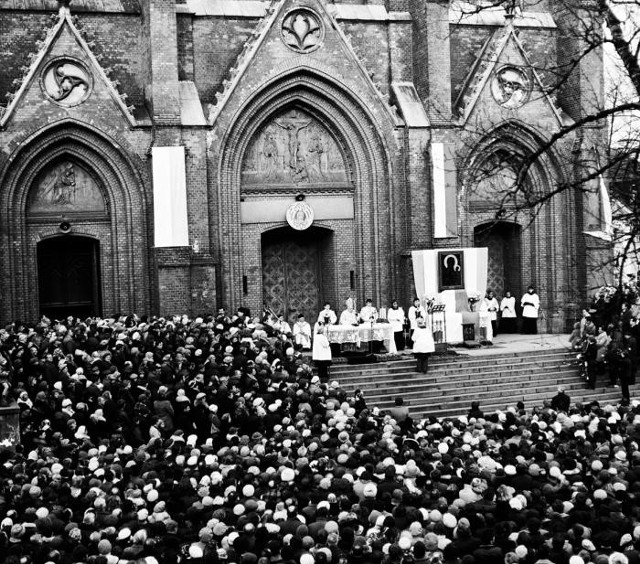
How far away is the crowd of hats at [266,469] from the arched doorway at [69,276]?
6574mm

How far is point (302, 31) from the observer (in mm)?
30328

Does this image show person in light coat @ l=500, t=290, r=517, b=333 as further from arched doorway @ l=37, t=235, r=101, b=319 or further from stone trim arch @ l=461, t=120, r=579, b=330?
arched doorway @ l=37, t=235, r=101, b=319

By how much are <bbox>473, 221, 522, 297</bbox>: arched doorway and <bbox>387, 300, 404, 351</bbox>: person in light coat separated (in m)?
6.70

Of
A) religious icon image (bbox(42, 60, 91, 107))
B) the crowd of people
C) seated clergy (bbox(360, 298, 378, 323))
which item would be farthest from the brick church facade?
the crowd of people

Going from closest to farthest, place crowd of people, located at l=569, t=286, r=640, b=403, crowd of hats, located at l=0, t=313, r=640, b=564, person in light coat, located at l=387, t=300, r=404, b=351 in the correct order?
crowd of hats, located at l=0, t=313, r=640, b=564 < crowd of people, located at l=569, t=286, r=640, b=403 < person in light coat, located at l=387, t=300, r=404, b=351

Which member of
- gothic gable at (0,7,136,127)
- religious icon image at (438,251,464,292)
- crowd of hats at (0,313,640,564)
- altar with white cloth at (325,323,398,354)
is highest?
gothic gable at (0,7,136,127)

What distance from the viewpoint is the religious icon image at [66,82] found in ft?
92.9

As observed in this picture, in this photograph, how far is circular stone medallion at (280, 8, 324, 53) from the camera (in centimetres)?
3022

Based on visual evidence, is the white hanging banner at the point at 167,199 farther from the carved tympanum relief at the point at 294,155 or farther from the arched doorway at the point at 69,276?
the carved tympanum relief at the point at 294,155

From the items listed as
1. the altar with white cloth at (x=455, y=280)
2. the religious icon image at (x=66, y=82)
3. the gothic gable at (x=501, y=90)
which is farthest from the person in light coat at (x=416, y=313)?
the religious icon image at (x=66, y=82)

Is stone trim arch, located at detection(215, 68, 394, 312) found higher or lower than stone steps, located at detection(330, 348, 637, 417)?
higher

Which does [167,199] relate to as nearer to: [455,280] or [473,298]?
[455,280]

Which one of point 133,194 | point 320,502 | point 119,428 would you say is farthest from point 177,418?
point 133,194

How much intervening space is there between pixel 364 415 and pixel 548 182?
56.7 feet
